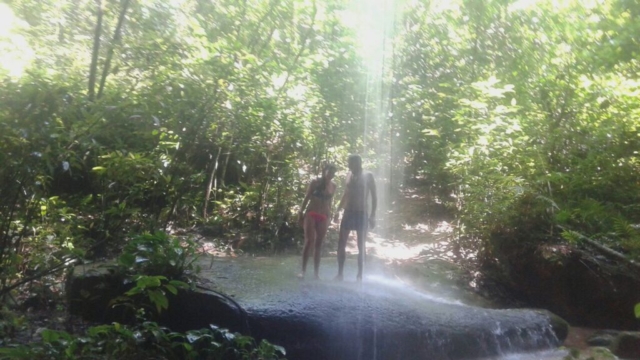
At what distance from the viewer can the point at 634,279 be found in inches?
290

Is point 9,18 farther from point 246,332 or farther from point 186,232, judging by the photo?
point 246,332

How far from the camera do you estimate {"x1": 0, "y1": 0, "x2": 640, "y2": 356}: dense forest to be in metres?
5.43

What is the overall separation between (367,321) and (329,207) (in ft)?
5.70

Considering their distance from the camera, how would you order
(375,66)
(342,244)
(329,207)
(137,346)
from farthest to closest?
(375,66)
(342,244)
(329,207)
(137,346)

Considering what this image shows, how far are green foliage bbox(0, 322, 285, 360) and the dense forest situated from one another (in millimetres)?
140

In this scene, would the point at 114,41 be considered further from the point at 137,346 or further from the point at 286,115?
the point at 137,346

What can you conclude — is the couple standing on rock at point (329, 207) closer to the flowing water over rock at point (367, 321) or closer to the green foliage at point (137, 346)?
the flowing water over rock at point (367, 321)

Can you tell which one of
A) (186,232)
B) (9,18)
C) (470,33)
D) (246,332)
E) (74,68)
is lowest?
(246,332)

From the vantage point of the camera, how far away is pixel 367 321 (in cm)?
572

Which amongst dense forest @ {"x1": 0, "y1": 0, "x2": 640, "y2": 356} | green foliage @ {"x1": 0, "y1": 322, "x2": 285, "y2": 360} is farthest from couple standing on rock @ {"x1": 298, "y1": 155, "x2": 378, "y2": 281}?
green foliage @ {"x1": 0, "y1": 322, "x2": 285, "y2": 360}

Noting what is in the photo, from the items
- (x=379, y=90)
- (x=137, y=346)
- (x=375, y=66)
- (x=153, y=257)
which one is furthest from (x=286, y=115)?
(x=137, y=346)

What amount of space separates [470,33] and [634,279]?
6348mm

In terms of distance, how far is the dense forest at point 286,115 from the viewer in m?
5.43

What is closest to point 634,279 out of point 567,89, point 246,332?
point 567,89
